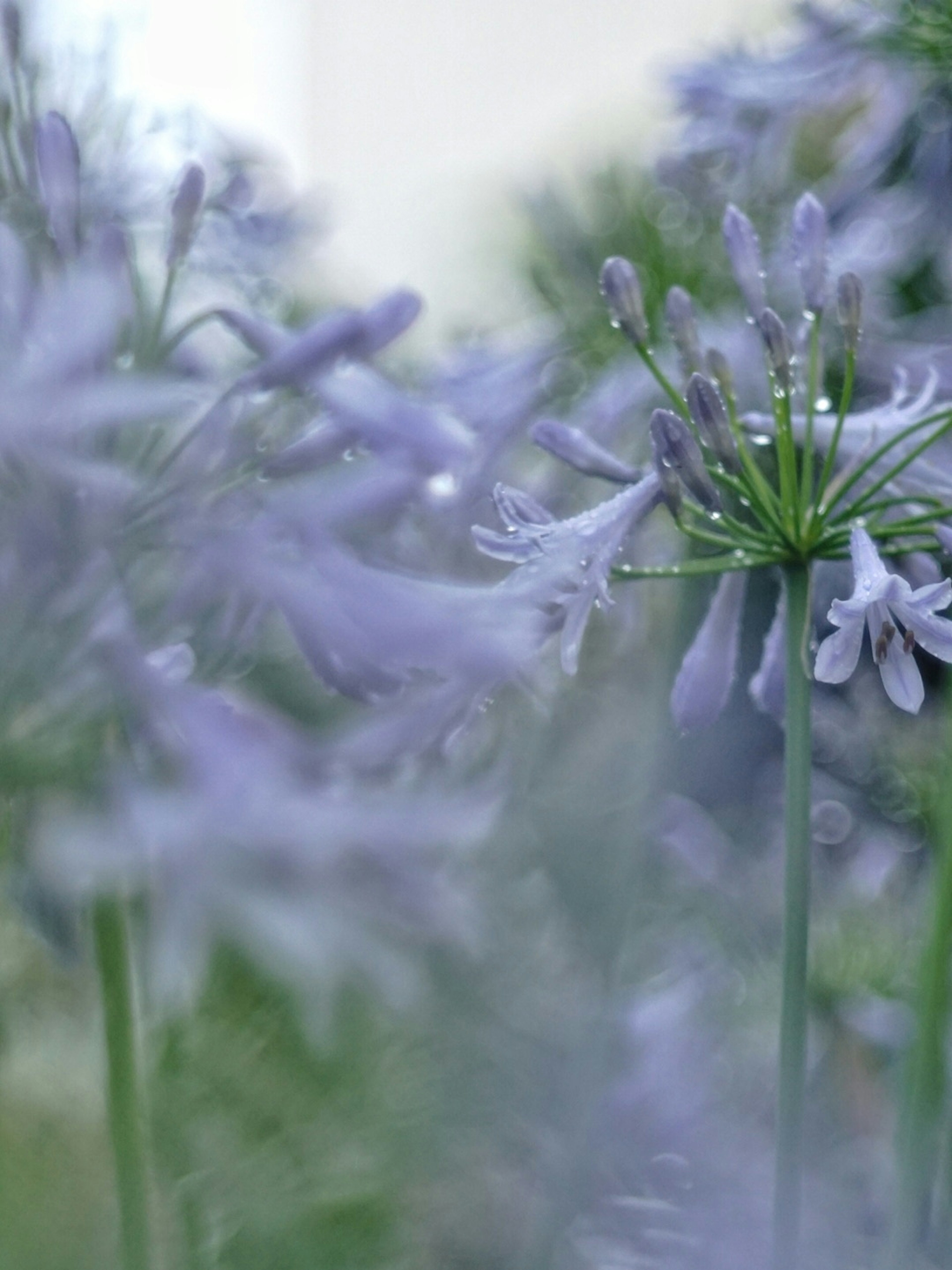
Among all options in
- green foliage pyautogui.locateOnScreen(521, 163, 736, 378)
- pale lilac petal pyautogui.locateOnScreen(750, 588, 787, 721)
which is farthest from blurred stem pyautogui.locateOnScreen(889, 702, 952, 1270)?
green foliage pyautogui.locateOnScreen(521, 163, 736, 378)

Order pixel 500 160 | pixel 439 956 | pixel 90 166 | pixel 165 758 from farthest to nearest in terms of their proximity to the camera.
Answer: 1. pixel 500 160
2. pixel 90 166
3. pixel 439 956
4. pixel 165 758

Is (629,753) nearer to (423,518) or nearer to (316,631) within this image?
(423,518)

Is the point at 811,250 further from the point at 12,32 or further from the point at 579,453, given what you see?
the point at 12,32

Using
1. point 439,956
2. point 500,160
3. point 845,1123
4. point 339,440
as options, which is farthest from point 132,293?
point 500,160

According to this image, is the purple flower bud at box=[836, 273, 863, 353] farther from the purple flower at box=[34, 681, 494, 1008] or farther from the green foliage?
the green foliage

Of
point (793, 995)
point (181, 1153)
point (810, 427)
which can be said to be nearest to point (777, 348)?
point (810, 427)

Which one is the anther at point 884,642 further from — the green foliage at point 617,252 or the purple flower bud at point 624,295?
the green foliage at point 617,252
